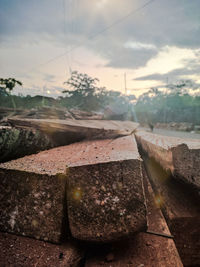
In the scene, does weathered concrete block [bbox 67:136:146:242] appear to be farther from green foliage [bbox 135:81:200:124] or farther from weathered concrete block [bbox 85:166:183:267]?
green foliage [bbox 135:81:200:124]

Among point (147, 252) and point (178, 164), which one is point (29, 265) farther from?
point (178, 164)

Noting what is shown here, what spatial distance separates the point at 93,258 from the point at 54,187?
32 cm

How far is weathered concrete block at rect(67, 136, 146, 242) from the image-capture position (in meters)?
0.52

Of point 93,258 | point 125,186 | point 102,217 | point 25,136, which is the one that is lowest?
point 93,258

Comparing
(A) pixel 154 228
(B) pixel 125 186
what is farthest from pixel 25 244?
(A) pixel 154 228

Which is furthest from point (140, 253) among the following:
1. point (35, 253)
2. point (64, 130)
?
point (64, 130)

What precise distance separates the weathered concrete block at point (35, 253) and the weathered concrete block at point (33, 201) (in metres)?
0.03

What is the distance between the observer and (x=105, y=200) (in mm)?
530

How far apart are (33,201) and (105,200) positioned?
0.29 meters

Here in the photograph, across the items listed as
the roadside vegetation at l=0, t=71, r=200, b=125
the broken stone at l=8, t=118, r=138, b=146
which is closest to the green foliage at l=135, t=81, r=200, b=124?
the roadside vegetation at l=0, t=71, r=200, b=125

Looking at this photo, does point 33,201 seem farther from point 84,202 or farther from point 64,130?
point 64,130

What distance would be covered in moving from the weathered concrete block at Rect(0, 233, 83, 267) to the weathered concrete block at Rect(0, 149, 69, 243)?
1.0 inches

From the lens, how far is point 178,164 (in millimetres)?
713

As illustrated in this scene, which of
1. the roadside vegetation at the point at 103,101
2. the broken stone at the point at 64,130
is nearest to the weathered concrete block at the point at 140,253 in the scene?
the broken stone at the point at 64,130
